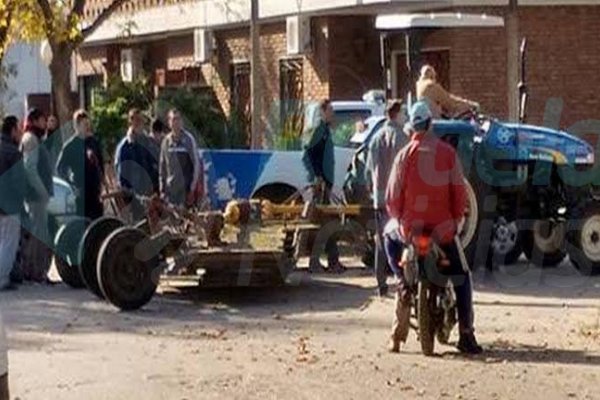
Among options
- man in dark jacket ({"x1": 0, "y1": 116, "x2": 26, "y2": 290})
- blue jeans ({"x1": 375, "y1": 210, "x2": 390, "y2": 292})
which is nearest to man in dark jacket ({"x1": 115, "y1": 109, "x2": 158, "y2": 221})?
man in dark jacket ({"x1": 0, "y1": 116, "x2": 26, "y2": 290})

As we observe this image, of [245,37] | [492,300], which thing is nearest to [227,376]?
[492,300]

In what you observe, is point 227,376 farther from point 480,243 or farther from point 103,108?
point 103,108

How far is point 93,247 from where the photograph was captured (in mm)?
19172

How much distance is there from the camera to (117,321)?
17.5m

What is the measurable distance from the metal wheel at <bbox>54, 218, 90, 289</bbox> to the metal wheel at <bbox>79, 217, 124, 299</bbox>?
872 mm

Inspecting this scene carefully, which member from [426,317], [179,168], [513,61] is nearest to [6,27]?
[513,61]

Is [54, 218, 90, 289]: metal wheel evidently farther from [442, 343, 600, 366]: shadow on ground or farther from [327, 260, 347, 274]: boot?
[442, 343, 600, 366]: shadow on ground

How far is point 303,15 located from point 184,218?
13.5 meters

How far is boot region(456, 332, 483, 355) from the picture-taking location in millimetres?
14539

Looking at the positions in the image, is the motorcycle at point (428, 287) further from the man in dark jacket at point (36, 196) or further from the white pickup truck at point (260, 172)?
the white pickup truck at point (260, 172)

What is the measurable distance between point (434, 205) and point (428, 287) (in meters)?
0.66

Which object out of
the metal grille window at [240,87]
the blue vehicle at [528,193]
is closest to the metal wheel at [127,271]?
the blue vehicle at [528,193]

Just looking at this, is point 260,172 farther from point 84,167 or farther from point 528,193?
point 528,193

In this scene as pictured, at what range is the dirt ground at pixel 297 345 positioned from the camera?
13.2m
